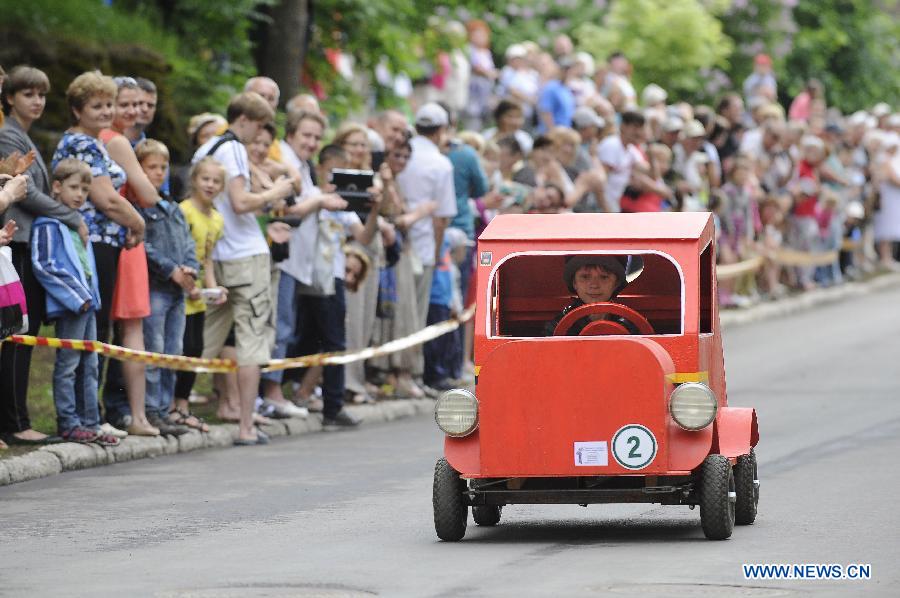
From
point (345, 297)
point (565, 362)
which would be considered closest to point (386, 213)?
point (345, 297)

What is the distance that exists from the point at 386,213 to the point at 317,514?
7082 millimetres

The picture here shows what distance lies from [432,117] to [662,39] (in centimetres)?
1637

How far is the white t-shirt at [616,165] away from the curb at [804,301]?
2193mm

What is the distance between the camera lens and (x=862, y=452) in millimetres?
14844

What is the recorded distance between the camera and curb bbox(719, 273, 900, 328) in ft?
90.9

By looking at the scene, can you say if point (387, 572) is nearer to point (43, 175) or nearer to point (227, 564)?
point (227, 564)

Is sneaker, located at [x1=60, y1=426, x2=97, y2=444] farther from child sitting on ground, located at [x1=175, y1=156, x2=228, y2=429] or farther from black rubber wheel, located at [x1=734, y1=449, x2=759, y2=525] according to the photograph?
black rubber wheel, located at [x1=734, y1=449, x2=759, y2=525]

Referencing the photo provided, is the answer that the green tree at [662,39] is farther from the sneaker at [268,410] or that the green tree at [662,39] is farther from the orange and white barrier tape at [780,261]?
the sneaker at [268,410]

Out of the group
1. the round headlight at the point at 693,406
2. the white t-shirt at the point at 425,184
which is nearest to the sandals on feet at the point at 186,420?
the white t-shirt at the point at 425,184

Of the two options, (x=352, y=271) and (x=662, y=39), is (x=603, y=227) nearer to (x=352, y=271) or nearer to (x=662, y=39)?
(x=352, y=271)

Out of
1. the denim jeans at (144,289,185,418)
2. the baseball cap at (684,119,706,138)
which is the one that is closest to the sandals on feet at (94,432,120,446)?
the denim jeans at (144,289,185,418)

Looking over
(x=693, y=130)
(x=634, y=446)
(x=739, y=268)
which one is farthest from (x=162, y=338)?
(x=739, y=268)

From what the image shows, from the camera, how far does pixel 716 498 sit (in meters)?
10.6

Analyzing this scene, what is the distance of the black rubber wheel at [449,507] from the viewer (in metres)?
10.9
